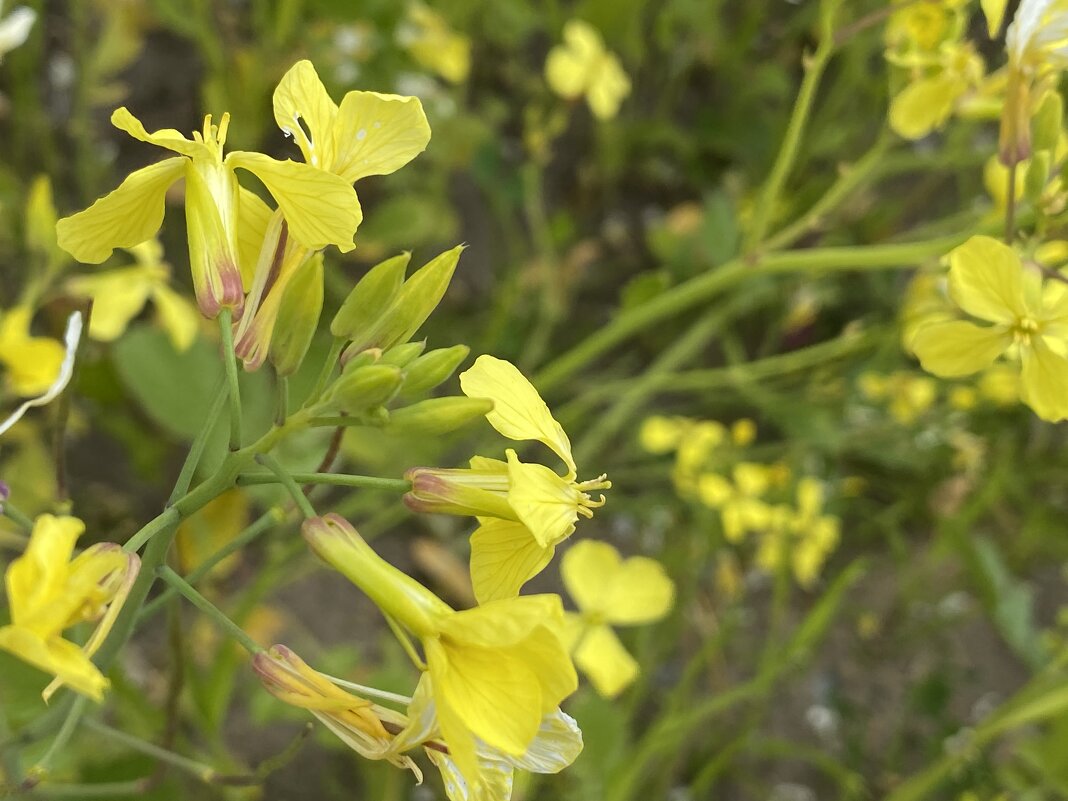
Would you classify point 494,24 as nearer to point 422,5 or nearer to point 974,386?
point 422,5

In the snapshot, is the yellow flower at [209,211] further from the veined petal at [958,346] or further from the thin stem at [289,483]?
the veined petal at [958,346]

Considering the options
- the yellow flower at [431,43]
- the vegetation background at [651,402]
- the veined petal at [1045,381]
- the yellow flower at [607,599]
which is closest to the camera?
the veined petal at [1045,381]

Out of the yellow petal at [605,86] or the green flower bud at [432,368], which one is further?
the yellow petal at [605,86]

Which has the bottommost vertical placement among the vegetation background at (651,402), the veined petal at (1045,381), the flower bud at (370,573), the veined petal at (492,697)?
the vegetation background at (651,402)

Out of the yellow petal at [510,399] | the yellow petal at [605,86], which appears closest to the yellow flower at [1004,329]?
the yellow petal at [510,399]

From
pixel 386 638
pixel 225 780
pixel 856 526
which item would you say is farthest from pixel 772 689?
pixel 225 780

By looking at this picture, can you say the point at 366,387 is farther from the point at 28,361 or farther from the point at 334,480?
the point at 28,361
